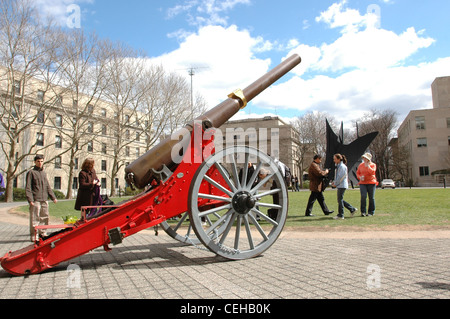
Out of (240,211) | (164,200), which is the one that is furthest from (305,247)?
(164,200)

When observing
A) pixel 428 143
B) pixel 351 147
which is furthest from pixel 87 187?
pixel 428 143

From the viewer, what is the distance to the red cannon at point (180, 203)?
414 cm

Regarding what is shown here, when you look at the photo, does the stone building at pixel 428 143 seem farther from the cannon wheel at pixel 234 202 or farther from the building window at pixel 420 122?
the cannon wheel at pixel 234 202

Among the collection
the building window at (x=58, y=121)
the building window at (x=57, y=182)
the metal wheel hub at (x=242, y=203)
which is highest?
the building window at (x=58, y=121)

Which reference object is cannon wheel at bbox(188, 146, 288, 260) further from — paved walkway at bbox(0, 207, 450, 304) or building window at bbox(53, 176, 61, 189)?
building window at bbox(53, 176, 61, 189)

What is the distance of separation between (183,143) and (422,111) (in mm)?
64773

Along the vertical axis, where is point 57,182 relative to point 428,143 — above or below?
below

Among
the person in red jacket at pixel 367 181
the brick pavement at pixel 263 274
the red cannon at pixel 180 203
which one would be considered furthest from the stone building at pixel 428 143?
the red cannon at pixel 180 203

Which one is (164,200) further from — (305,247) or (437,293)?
(437,293)

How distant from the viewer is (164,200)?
4.51 meters

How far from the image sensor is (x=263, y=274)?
388 centimetres

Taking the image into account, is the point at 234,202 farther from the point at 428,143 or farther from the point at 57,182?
the point at 428,143

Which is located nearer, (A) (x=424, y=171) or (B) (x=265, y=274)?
(B) (x=265, y=274)

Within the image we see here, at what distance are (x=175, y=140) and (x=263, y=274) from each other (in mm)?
2128
